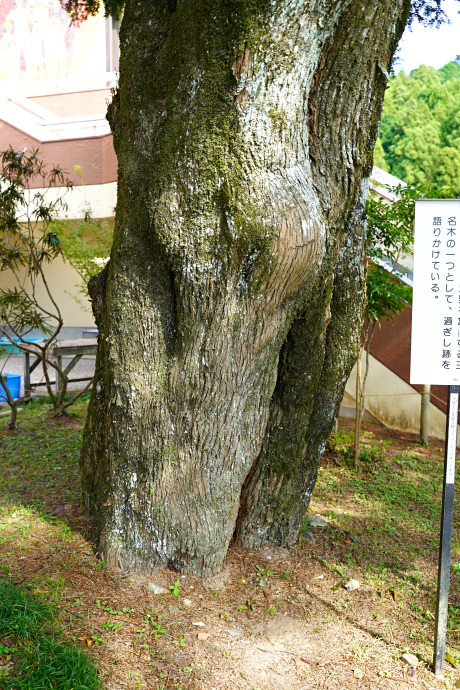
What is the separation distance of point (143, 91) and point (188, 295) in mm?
1228

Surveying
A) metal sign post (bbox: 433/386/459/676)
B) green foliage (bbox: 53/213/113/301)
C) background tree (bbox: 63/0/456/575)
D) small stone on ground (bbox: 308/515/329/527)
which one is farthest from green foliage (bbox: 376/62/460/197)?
metal sign post (bbox: 433/386/459/676)

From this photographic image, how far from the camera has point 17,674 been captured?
255 centimetres

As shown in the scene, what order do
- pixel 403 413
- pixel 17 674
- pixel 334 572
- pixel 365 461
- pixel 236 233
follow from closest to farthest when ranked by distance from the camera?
1. pixel 17 674
2. pixel 236 233
3. pixel 334 572
4. pixel 365 461
5. pixel 403 413

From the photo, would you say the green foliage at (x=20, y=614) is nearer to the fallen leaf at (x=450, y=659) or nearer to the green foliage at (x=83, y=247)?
the fallen leaf at (x=450, y=659)

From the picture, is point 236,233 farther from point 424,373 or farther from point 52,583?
point 52,583

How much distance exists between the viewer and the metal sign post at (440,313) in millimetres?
2857

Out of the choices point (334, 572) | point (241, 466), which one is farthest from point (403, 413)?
point (241, 466)

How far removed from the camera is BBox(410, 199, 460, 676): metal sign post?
286cm

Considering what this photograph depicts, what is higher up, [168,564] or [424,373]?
[424,373]

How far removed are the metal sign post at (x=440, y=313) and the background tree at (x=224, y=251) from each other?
1.77ft

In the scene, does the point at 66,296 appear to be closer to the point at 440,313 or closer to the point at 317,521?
the point at 317,521

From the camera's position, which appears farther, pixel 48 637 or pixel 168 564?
pixel 168 564

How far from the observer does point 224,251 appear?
9.87ft

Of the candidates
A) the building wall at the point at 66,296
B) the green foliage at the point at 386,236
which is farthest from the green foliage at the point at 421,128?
the green foliage at the point at 386,236
